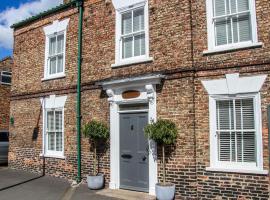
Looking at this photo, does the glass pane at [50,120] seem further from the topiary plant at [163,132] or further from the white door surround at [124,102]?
the topiary plant at [163,132]

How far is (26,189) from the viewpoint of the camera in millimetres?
10477

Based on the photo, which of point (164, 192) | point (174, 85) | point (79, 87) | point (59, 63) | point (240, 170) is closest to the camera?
point (240, 170)

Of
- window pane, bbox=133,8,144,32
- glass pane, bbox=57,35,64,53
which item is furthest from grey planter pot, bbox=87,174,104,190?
glass pane, bbox=57,35,64,53

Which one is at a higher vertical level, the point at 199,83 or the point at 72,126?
the point at 199,83

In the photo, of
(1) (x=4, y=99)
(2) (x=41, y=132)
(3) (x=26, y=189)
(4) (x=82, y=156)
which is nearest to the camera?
(3) (x=26, y=189)

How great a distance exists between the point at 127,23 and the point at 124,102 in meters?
2.70

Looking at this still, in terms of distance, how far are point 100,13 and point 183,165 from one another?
6133 mm

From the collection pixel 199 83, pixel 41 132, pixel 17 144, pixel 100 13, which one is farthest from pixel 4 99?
pixel 199 83

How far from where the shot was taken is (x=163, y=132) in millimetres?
8719

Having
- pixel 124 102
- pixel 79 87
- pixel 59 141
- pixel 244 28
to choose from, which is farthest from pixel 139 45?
pixel 59 141

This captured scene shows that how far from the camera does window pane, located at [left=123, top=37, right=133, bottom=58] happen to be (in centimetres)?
1065

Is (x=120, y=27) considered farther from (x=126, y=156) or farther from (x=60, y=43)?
(x=126, y=156)

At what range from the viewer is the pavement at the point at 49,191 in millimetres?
9367

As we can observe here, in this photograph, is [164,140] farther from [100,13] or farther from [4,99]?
[4,99]
